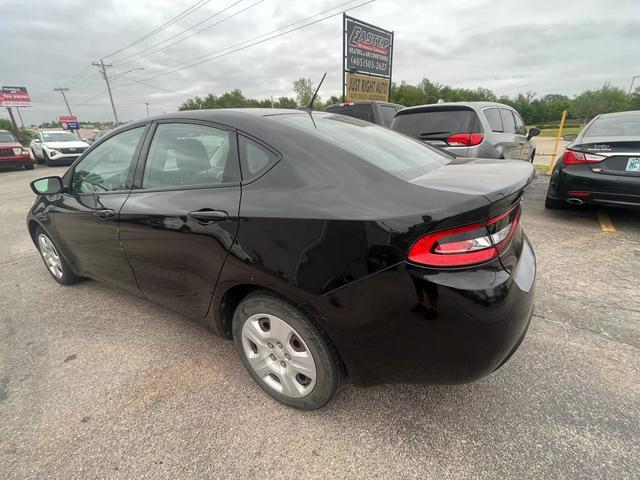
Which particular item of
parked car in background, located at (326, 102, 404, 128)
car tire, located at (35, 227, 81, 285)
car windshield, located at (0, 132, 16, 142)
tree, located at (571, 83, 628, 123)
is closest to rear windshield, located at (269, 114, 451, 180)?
car tire, located at (35, 227, 81, 285)

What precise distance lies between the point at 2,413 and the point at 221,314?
1.30 metres

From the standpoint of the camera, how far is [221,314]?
1.96 metres

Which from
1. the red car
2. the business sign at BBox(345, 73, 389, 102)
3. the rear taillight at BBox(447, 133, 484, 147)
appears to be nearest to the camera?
the rear taillight at BBox(447, 133, 484, 147)

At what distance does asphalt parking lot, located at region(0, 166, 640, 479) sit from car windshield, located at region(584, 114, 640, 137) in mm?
2626

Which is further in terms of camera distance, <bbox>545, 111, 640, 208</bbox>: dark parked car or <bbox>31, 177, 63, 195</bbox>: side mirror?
<bbox>545, 111, 640, 208</bbox>: dark parked car

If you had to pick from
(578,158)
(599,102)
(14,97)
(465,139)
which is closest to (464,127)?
(465,139)

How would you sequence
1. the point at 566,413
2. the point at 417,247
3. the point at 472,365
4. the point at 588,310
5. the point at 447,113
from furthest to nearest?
the point at 447,113 → the point at 588,310 → the point at 566,413 → the point at 472,365 → the point at 417,247

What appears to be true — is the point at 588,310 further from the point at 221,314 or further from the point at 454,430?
the point at 221,314

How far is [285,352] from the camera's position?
5.68ft

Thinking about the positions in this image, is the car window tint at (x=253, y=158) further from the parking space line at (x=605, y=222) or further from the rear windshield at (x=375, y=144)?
the parking space line at (x=605, y=222)

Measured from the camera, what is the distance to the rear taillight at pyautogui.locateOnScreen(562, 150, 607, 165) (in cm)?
409

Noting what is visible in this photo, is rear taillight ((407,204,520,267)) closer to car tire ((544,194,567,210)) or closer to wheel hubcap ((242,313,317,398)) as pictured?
wheel hubcap ((242,313,317,398))

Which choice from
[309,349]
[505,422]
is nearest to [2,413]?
[309,349]

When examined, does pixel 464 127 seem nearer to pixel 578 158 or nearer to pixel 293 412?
pixel 578 158
